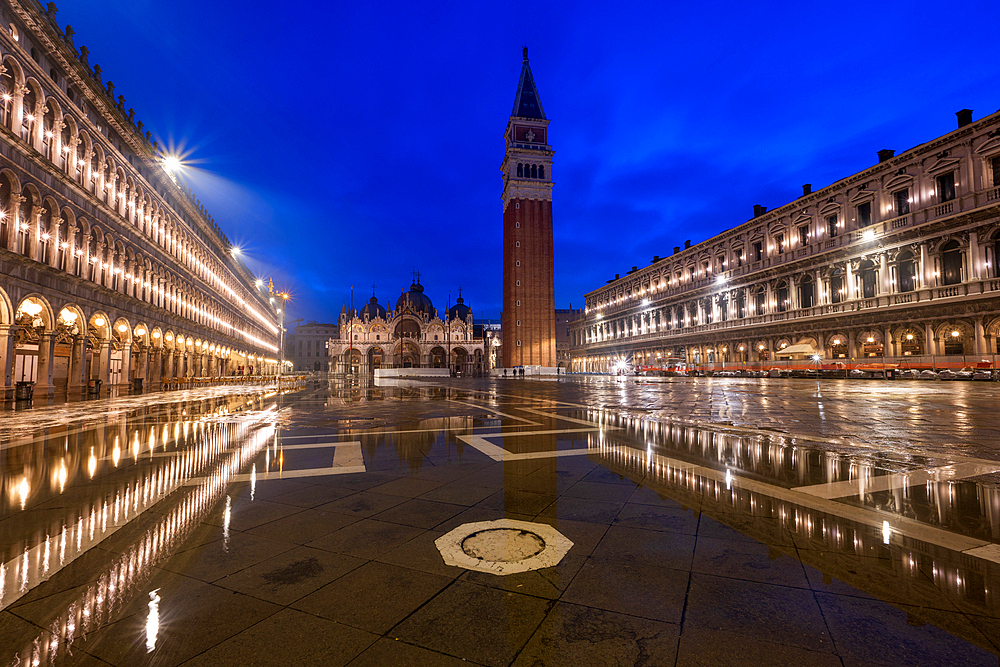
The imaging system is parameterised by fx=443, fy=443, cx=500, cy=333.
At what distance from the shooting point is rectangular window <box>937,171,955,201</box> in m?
29.7

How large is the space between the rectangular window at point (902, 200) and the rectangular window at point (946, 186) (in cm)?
198

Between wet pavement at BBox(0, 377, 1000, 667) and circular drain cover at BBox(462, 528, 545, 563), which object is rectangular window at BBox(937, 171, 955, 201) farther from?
circular drain cover at BBox(462, 528, 545, 563)

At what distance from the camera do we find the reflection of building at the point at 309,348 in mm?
132500

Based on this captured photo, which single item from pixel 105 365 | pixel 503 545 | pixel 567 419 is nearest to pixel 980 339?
pixel 567 419

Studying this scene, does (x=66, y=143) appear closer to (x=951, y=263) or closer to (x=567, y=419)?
(x=567, y=419)

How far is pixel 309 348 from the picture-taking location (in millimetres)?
133375

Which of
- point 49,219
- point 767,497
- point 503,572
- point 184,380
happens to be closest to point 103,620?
point 503,572

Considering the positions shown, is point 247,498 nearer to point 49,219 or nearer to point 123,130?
point 49,219

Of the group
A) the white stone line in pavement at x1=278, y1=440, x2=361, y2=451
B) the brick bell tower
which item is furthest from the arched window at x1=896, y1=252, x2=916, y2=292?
the brick bell tower

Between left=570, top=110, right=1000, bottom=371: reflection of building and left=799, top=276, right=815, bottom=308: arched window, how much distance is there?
0.33 ft

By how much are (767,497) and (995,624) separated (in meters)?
2.16

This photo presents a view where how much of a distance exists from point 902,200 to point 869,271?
17.8 feet

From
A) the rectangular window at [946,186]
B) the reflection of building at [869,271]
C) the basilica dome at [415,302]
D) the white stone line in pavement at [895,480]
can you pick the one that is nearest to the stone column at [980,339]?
the reflection of building at [869,271]

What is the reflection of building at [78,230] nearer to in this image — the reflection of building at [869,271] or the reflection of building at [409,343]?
the reflection of building at [869,271]
